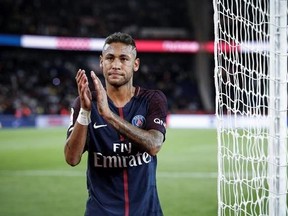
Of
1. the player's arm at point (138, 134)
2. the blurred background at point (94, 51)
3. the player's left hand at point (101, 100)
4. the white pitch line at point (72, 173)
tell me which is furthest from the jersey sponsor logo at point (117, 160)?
the blurred background at point (94, 51)

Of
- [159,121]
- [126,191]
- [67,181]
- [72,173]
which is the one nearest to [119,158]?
[126,191]

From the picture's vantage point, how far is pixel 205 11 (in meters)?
30.9

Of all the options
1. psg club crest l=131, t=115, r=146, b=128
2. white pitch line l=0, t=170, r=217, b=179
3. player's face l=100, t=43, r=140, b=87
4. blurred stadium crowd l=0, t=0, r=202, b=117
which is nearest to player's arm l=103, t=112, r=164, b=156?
psg club crest l=131, t=115, r=146, b=128

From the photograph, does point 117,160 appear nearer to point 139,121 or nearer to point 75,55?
point 139,121

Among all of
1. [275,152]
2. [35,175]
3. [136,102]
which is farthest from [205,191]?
[136,102]

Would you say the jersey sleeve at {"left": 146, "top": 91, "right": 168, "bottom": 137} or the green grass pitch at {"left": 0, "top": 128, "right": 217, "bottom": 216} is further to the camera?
the green grass pitch at {"left": 0, "top": 128, "right": 217, "bottom": 216}

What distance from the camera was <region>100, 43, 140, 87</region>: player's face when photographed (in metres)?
3.06

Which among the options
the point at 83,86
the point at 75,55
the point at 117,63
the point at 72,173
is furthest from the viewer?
the point at 75,55

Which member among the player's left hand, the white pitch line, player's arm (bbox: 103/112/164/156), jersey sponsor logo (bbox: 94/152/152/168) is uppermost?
the player's left hand

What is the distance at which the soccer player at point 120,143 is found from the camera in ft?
9.99

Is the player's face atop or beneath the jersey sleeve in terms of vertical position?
atop

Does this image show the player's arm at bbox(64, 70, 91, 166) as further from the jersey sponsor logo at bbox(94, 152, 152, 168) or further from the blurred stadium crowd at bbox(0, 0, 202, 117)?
the blurred stadium crowd at bbox(0, 0, 202, 117)

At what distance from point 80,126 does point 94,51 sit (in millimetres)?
30234

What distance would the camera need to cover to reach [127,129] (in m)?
2.93
